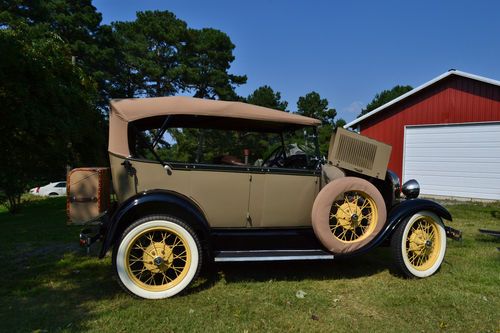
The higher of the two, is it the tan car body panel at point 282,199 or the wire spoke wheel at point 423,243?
the tan car body panel at point 282,199

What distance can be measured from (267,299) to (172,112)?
2063mm

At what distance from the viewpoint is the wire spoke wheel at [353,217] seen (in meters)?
4.03

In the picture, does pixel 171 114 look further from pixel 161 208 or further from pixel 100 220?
pixel 100 220

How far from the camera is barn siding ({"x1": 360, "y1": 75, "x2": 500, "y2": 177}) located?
11.6 m

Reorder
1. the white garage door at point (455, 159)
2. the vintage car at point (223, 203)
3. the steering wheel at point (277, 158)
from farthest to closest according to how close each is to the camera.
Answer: the white garage door at point (455, 159)
the steering wheel at point (277, 158)
the vintage car at point (223, 203)

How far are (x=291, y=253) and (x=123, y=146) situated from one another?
202cm

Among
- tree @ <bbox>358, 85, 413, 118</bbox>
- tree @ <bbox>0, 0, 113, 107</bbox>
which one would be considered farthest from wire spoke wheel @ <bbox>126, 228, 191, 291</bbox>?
tree @ <bbox>358, 85, 413, 118</bbox>

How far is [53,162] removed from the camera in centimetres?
648

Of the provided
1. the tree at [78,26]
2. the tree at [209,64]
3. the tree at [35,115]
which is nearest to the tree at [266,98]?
the tree at [209,64]

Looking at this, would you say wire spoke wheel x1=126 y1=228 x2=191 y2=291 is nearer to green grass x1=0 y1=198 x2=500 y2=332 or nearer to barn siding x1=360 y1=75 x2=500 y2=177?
green grass x1=0 y1=198 x2=500 y2=332

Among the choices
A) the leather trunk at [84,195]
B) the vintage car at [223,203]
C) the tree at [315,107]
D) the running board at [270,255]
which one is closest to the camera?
the vintage car at [223,203]

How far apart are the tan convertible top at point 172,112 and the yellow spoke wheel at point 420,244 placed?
1623 mm

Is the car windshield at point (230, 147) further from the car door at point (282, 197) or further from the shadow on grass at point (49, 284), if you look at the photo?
the shadow on grass at point (49, 284)

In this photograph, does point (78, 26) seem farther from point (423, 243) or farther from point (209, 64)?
point (423, 243)
